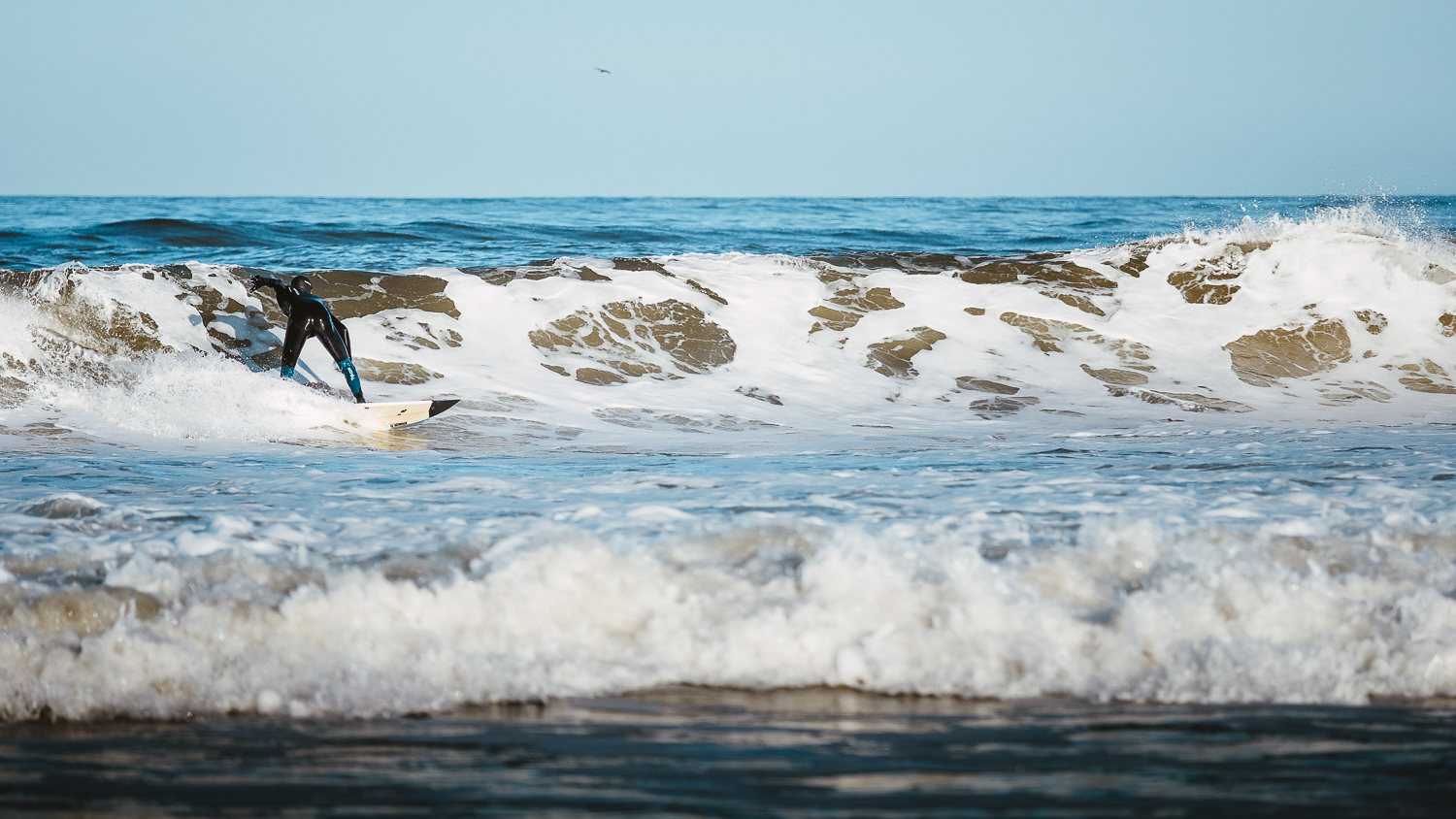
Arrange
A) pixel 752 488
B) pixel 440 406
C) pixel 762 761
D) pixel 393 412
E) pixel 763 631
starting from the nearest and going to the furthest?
pixel 762 761 < pixel 763 631 < pixel 752 488 < pixel 393 412 < pixel 440 406

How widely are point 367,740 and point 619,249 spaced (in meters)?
16.5

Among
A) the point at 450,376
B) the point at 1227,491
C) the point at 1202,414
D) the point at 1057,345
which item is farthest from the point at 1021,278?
the point at 1227,491

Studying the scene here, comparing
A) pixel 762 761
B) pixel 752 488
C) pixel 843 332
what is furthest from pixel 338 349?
pixel 762 761

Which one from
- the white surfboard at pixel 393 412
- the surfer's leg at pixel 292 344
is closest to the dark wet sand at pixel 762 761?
the white surfboard at pixel 393 412

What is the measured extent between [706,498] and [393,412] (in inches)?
144

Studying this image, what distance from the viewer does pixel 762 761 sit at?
2.58 m

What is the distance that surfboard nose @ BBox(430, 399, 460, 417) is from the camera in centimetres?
802

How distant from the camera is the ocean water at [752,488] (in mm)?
3104

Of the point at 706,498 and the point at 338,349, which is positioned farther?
the point at 338,349

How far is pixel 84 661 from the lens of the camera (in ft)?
10.1

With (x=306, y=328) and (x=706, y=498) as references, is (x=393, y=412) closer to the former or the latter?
(x=306, y=328)

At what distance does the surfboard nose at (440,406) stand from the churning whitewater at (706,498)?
112mm

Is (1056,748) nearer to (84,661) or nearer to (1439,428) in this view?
(84,661)

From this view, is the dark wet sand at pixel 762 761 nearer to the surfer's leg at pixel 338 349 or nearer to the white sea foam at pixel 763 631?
the white sea foam at pixel 763 631
